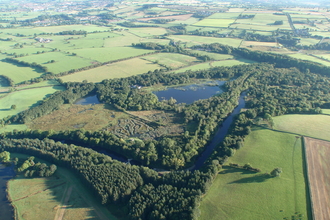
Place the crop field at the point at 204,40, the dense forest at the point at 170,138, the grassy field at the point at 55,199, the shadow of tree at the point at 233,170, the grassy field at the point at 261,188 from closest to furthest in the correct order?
the grassy field at the point at 261,188, the grassy field at the point at 55,199, the dense forest at the point at 170,138, the shadow of tree at the point at 233,170, the crop field at the point at 204,40

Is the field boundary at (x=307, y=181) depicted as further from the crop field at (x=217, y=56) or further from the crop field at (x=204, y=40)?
the crop field at (x=204, y=40)

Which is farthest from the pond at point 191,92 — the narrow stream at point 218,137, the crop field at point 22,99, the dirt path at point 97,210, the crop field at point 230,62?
the dirt path at point 97,210

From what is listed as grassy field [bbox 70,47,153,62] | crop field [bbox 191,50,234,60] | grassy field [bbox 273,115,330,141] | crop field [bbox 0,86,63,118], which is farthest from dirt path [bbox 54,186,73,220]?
crop field [bbox 191,50,234,60]

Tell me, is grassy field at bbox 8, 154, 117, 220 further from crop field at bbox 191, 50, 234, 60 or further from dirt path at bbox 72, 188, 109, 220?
crop field at bbox 191, 50, 234, 60

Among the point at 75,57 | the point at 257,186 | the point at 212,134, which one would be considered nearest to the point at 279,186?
the point at 257,186

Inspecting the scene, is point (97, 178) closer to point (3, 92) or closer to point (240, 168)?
point (240, 168)

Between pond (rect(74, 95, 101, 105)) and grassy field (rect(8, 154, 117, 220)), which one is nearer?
grassy field (rect(8, 154, 117, 220))
